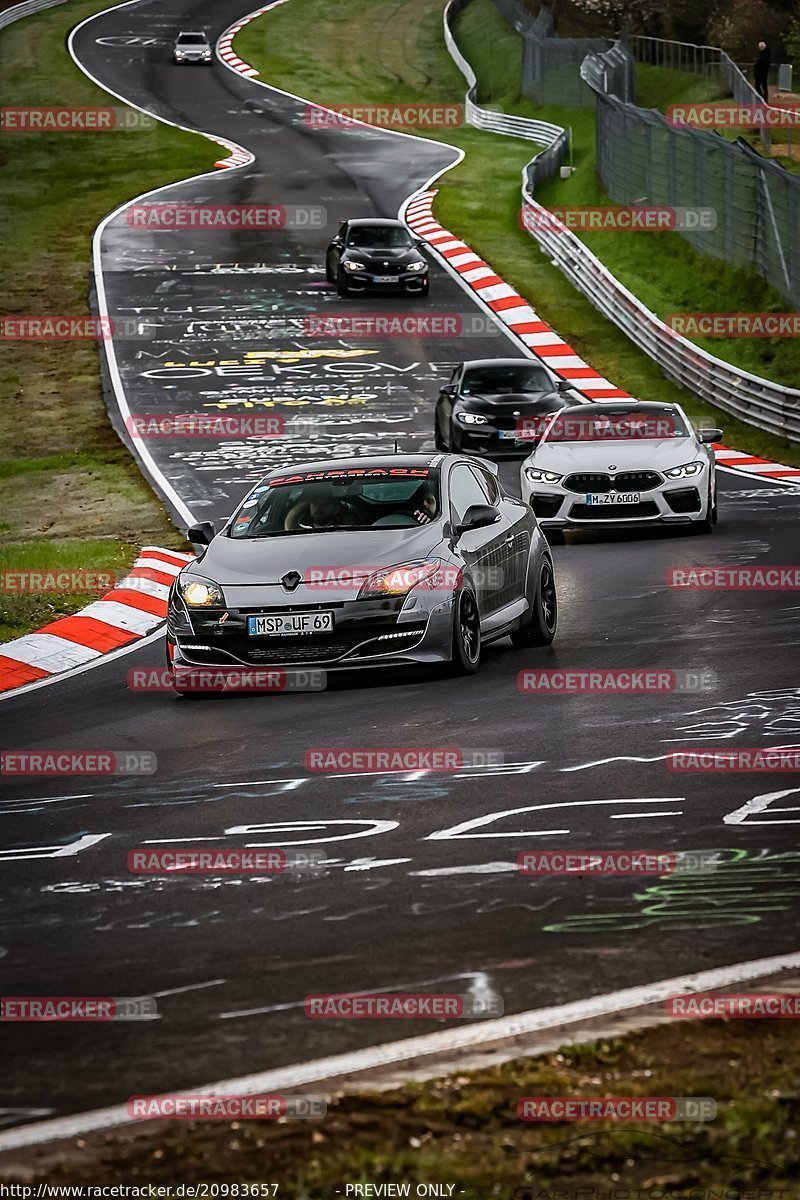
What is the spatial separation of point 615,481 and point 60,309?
2234 centimetres

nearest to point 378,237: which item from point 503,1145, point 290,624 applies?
point 290,624

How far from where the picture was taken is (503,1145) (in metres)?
4.79

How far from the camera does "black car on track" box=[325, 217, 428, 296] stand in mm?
39625

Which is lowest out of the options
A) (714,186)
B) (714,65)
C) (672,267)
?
(672,267)

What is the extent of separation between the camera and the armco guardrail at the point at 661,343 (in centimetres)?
2844

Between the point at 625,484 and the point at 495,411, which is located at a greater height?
the point at 625,484

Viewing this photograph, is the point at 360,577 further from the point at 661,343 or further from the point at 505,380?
the point at 661,343

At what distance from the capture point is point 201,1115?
500 cm

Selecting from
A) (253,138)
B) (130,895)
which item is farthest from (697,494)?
(253,138)

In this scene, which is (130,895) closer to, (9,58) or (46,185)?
(46,185)

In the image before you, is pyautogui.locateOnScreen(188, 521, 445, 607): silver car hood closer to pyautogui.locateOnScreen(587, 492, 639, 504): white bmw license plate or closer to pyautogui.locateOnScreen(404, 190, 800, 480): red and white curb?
pyautogui.locateOnScreen(587, 492, 639, 504): white bmw license plate

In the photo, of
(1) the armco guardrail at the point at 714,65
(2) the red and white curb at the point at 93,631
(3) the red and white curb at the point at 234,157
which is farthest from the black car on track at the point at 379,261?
(2) the red and white curb at the point at 93,631

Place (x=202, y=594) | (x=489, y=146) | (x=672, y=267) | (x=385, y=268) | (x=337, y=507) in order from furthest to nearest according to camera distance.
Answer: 1. (x=489, y=146)
2. (x=385, y=268)
3. (x=672, y=267)
4. (x=337, y=507)
5. (x=202, y=594)

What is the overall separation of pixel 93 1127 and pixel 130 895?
8.32ft
